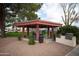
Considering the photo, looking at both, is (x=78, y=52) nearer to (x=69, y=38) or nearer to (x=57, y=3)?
(x=69, y=38)

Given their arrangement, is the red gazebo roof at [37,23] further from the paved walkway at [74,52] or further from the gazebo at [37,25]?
the paved walkway at [74,52]

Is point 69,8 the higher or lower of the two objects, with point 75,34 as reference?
higher

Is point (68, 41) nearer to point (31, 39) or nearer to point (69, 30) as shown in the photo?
point (69, 30)

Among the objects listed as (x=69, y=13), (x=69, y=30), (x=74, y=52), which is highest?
(x=69, y=13)

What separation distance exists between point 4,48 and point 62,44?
65 centimetres

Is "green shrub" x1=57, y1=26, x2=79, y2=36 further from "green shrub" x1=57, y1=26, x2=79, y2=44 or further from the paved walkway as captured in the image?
the paved walkway

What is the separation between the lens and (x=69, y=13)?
3.73 m

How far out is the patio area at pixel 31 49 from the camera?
12.2ft

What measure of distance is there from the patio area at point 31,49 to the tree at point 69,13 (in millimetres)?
287

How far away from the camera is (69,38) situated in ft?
12.2

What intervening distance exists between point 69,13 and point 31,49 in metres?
0.58

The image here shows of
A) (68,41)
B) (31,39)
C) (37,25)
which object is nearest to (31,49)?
(31,39)

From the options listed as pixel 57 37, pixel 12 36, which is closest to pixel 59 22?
pixel 57 37

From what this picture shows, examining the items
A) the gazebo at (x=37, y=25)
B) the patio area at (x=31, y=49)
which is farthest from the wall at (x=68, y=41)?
the gazebo at (x=37, y=25)
